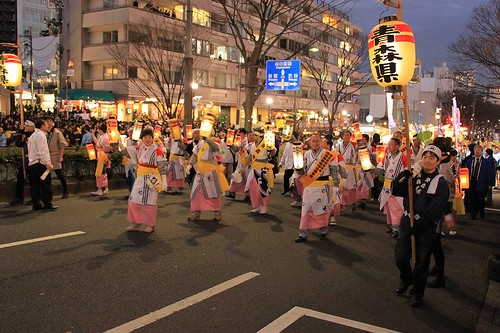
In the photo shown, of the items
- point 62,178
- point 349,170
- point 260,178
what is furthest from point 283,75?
point 62,178

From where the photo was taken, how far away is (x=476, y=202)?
1123 centimetres

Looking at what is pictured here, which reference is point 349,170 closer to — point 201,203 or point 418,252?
point 201,203

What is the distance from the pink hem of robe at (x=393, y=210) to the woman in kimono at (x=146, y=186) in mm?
4128

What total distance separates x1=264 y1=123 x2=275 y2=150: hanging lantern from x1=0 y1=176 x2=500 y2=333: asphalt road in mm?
1990

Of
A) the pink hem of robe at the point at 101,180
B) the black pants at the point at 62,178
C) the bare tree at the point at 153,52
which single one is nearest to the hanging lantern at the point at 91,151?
the pink hem of robe at the point at 101,180

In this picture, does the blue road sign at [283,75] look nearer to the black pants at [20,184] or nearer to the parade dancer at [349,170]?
the parade dancer at [349,170]

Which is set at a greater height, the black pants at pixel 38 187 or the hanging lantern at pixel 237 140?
the hanging lantern at pixel 237 140

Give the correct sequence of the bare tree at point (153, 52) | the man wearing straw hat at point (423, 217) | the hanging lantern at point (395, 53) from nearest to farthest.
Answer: the man wearing straw hat at point (423, 217), the hanging lantern at point (395, 53), the bare tree at point (153, 52)

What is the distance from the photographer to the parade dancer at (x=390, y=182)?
796cm

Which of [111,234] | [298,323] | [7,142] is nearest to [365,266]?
[298,323]

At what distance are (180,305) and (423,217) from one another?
2.76 m

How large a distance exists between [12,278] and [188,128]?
6.90 meters

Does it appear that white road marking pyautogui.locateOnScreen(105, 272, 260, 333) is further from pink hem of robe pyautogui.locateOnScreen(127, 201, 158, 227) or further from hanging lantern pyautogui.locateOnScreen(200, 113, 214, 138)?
hanging lantern pyautogui.locateOnScreen(200, 113, 214, 138)

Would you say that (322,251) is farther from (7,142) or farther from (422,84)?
(422,84)
